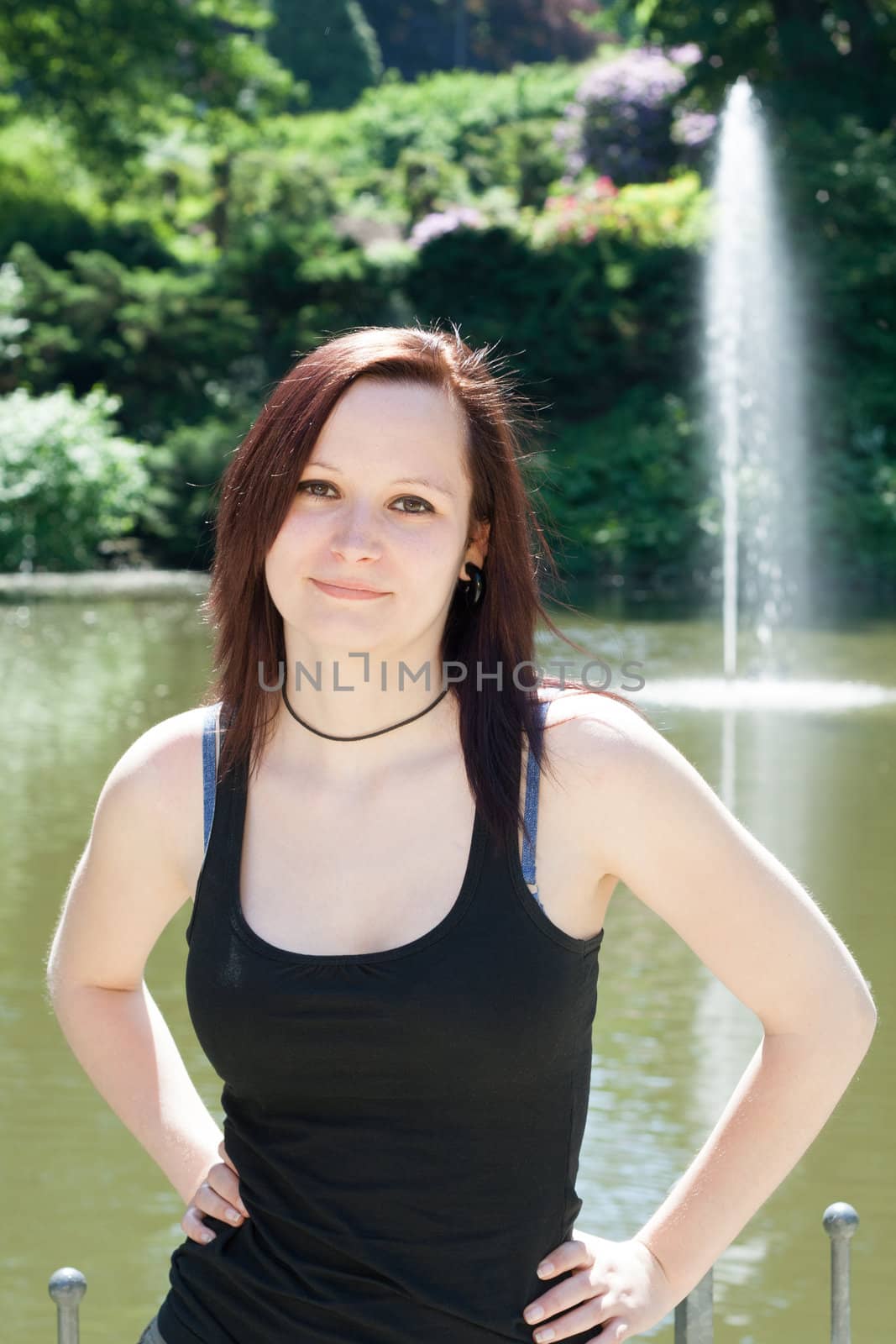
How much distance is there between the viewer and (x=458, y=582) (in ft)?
5.94

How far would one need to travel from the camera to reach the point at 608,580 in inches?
755

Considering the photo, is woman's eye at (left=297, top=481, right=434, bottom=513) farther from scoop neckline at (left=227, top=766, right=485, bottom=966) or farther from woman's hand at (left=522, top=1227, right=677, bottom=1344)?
woman's hand at (left=522, top=1227, right=677, bottom=1344)

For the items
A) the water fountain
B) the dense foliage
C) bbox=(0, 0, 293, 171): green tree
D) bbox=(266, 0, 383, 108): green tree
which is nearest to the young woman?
the dense foliage

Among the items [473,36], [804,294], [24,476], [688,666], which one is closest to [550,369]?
[804,294]

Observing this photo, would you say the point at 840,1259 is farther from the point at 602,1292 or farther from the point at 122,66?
the point at 122,66

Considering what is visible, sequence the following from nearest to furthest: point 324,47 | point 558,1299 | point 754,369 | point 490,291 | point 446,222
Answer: point 558,1299
point 754,369
point 490,291
point 446,222
point 324,47

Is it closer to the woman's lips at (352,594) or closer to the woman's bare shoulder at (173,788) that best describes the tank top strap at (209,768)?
the woman's bare shoulder at (173,788)

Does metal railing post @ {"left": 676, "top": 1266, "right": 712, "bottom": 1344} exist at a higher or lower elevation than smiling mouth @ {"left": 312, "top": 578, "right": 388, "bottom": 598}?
lower

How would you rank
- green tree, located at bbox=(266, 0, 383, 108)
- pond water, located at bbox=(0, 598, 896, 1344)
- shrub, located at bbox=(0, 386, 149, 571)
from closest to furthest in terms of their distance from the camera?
pond water, located at bbox=(0, 598, 896, 1344) → shrub, located at bbox=(0, 386, 149, 571) → green tree, located at bbox=(266, 0, 383, 108)

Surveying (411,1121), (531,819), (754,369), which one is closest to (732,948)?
(531,819)

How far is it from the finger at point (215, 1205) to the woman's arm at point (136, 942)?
117 mm

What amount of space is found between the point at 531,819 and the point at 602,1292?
1.36 ft

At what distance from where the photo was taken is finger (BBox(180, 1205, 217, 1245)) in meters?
1.61

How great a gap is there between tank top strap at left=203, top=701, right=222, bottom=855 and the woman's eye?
26cm
